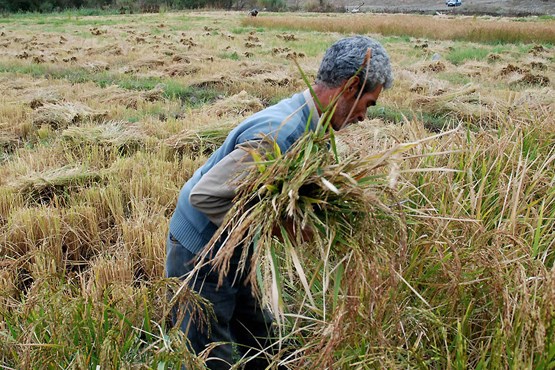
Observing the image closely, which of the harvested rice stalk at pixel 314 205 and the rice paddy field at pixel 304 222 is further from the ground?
the harvested rice stalk at pixel 314 205

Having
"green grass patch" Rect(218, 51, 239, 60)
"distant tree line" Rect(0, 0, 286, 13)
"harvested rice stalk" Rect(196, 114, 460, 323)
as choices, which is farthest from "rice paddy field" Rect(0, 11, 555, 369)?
"distant tree line" Rect(0, 0, 286, 13)

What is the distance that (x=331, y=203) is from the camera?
4.32ft

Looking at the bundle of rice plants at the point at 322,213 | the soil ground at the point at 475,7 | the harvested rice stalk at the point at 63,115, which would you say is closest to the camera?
the bundle of rice plants at the point at 322,213

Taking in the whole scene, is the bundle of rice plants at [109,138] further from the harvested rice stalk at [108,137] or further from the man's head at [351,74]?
the man's head at [351,74]

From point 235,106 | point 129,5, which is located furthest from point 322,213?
point 129,5

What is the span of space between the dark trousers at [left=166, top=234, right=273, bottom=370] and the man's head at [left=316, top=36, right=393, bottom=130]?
2.35ft

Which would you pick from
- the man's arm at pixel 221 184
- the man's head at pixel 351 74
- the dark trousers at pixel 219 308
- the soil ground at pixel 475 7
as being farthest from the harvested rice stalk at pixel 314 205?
the soil ground at pixel 475 7

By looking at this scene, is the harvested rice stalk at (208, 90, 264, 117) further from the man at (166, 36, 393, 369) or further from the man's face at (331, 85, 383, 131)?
the man's face at (331, 85, 383, 131)

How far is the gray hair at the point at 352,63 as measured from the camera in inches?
59.7

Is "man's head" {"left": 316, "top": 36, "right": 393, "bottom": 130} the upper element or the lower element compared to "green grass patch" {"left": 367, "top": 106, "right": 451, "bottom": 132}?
upper

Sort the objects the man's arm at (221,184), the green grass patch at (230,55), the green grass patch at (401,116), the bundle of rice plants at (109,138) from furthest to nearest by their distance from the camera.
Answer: the green grass patch at (230,55)
the green grass patch at (401,116)
the bundle of rice plants at (109,138)
the man's arm at (221,184)

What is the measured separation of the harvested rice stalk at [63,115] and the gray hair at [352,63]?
4391 mm

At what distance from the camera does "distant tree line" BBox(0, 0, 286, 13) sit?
3250 cm

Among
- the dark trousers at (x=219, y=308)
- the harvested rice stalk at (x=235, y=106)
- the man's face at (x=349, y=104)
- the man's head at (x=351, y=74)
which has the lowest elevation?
the dark trousers at (x=219, y=308)
